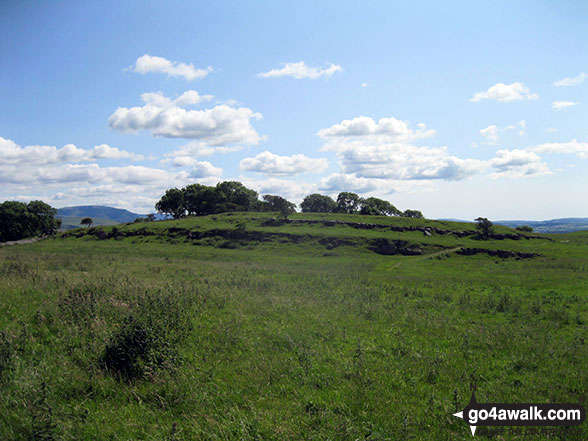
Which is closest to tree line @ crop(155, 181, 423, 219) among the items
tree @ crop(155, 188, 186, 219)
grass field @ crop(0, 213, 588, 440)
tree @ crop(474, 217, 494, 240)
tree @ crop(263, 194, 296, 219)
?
tree @ crop(155, 188, 186, 219)

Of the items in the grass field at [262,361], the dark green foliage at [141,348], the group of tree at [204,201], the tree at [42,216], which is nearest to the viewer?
the grass field at [262,361]

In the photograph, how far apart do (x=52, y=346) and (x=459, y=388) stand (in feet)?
39.3

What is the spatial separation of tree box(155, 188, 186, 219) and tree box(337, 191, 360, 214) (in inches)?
3113

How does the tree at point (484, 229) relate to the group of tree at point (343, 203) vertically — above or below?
below

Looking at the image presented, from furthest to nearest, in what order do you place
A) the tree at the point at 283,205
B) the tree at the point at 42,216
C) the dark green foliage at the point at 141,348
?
the tree at the point at 42,216 < the tree at the point at 283,205 < the dark green foliage at the point at 141,348

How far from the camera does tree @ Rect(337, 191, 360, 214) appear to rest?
16844 centimetres

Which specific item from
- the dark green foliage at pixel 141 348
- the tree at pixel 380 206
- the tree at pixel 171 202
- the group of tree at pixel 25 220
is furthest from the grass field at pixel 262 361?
the tree at pixel 380 206

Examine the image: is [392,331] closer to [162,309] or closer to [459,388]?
[459,388]

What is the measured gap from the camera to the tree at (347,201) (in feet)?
553

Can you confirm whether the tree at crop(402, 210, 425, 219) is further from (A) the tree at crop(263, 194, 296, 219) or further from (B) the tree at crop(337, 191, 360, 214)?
(A) the tree at crop(263, 194, 296, 219)

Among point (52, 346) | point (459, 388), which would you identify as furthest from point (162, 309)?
point (459, 388)

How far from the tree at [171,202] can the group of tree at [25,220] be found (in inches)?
1520

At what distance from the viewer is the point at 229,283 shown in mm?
21516

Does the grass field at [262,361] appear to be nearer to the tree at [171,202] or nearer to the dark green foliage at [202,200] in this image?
the dark green foliage at [202,200]
